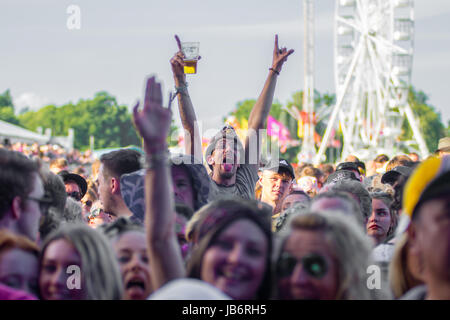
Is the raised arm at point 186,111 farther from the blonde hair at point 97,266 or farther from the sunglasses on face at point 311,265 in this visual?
the sunglasses on face at point 311,265

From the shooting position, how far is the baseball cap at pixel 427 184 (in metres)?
1.97

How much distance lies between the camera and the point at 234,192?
441cm

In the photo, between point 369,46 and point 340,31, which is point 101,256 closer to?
point 369,46

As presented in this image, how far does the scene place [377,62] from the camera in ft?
120

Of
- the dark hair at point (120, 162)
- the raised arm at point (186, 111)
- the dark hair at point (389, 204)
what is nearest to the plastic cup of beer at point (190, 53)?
the raised arm at point (186, 111)

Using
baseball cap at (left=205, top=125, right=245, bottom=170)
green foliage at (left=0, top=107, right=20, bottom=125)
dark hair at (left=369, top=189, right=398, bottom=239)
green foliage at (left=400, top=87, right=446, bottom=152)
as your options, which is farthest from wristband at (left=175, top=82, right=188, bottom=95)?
green foliage at (left=0, top=107, right=20, bottom=125)

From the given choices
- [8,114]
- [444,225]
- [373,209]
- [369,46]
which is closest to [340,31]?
[369,46]

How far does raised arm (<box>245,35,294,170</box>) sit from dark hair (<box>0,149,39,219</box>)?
1.96m

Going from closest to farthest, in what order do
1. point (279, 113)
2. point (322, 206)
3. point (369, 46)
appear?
point (322, 206) < point (369, 46) < point (279, 113)

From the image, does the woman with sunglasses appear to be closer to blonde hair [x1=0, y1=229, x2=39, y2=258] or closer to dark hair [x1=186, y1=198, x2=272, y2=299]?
dark hair [x1=186, y1=198, x2=272, y2=299]

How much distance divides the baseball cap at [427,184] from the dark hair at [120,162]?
2135 mm

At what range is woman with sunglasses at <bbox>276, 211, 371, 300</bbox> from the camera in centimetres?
210

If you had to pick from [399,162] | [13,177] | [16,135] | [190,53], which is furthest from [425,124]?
[13,177]
